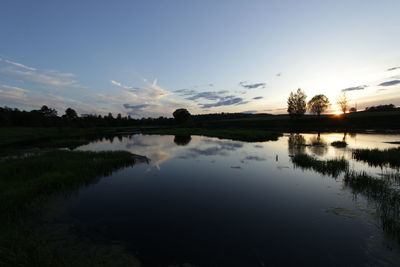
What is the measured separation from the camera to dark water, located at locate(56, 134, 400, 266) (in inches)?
318

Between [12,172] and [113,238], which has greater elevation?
[12,172]

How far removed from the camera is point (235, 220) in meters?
11.2

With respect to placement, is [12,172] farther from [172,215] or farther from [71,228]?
[172,215]

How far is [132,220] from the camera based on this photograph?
1114 cm

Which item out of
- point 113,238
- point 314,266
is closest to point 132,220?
point 113,238

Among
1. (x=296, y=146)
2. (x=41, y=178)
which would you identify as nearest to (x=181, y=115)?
(x=296, y=146)

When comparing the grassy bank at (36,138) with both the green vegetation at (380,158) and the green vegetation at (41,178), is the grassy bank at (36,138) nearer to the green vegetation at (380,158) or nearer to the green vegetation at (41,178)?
the green vegetation at (41,178)

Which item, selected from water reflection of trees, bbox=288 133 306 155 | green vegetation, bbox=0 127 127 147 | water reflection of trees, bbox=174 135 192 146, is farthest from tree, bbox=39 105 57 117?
water reflection of trees, bbox=288 133 306 155

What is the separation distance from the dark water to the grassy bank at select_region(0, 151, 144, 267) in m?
1.13

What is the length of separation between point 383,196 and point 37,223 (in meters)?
22.0

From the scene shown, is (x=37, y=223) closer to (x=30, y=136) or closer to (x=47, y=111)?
(x=30, y=136)

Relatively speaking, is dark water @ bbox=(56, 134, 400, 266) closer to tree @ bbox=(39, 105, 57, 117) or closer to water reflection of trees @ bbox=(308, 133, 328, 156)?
Result: water reflection of trees @ bbox=(308, 133, 328, 156)

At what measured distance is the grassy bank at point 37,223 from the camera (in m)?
6.71

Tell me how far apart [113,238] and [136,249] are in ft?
5.26
